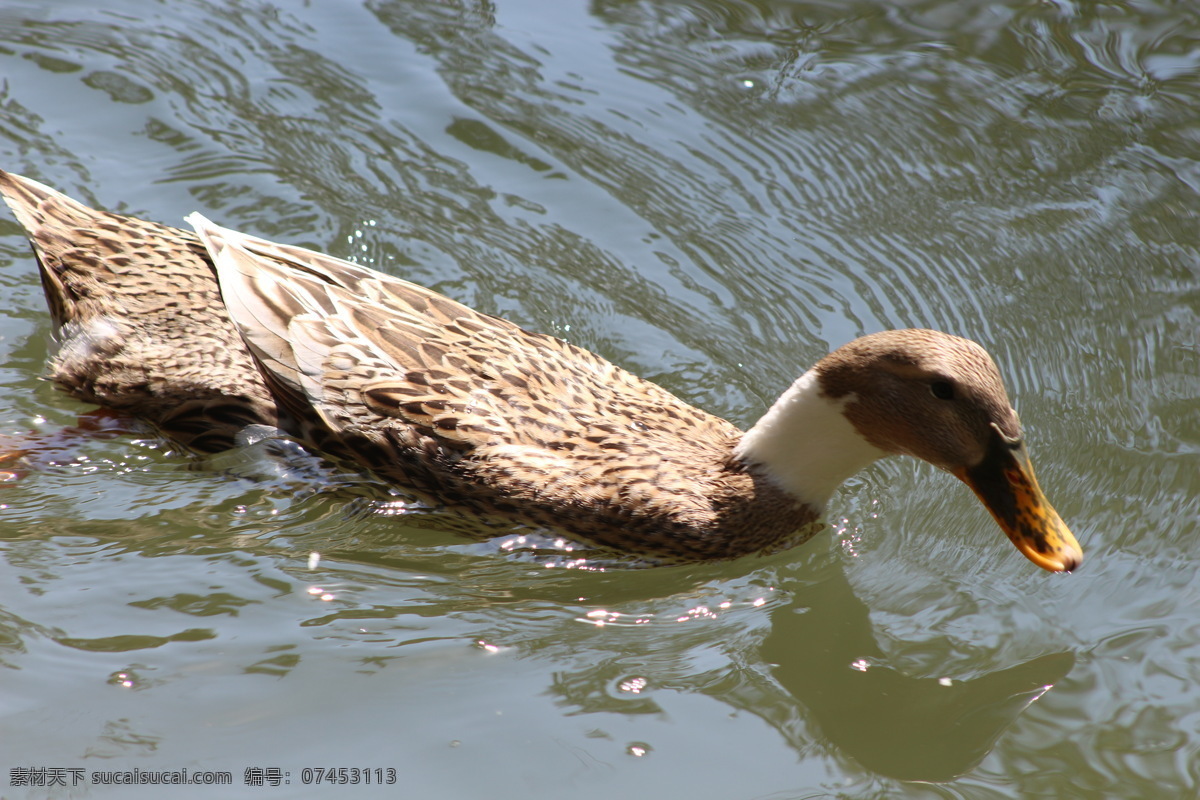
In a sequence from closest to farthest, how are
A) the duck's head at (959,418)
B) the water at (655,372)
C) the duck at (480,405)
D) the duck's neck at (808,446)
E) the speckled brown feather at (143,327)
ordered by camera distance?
the water at (655,372) < the duck's head at (959,418) < the duck at (480,405) < the duck's neck at (808,446) < the speckled brown feather at (143,327)

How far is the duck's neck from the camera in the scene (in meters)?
4.49

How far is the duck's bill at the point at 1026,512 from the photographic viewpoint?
Answer: 13.4ft

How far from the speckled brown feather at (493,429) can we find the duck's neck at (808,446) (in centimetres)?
7

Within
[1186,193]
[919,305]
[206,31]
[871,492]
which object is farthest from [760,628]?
[206,31]

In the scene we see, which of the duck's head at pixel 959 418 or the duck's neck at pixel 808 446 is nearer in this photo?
the duck's head at pixel 959 418

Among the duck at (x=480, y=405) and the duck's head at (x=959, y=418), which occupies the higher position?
the duck's head at (x=959, y=418)

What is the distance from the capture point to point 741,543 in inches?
184

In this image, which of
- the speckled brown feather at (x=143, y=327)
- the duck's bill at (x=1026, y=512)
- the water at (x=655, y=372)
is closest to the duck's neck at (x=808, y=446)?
the water at (x=655, y=372)

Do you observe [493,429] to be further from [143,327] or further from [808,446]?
[143,327]

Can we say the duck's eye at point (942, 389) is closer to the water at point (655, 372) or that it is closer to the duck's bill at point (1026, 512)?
the duck's bill at point (1026, 512)

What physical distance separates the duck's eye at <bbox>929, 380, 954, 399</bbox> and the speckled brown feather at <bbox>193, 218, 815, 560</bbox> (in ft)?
2.55

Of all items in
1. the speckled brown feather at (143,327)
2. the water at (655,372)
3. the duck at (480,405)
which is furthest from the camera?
the speckled brown feather at (143,327)

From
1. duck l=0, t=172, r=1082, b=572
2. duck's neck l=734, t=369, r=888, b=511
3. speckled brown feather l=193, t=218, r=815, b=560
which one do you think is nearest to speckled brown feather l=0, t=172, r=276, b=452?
duck l=0, t=172, r=1082, b=572

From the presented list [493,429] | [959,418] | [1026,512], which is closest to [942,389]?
[959,418]
